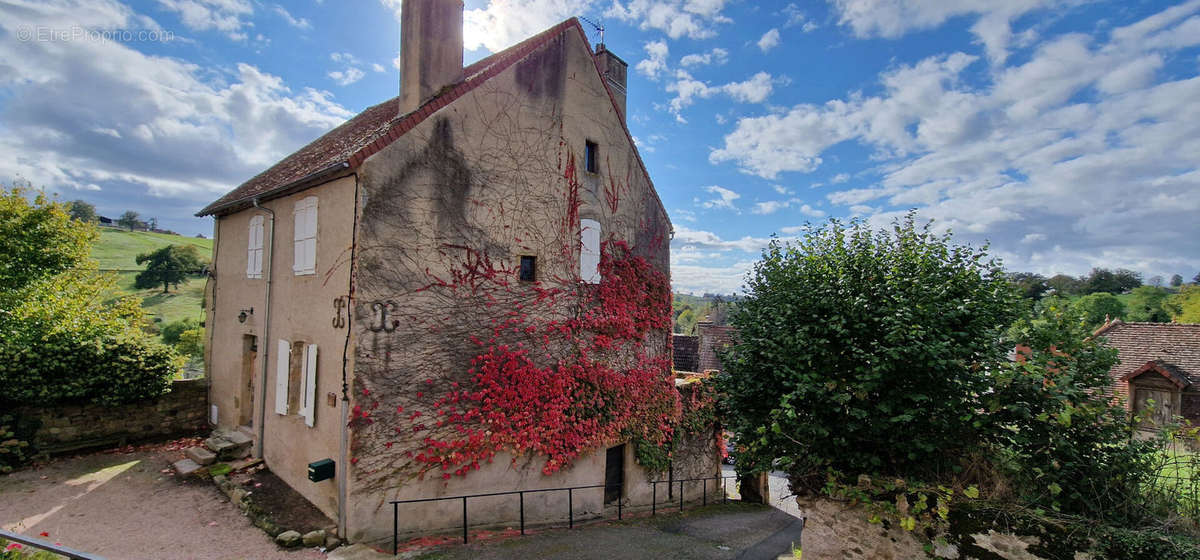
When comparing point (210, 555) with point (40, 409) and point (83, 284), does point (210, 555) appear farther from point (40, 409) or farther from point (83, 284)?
point (83, 284)

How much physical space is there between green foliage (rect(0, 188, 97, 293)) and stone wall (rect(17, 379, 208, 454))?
433 cm

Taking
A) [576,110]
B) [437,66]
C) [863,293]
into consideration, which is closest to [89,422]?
[437,66]

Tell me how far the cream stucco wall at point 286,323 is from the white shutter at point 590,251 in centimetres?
436

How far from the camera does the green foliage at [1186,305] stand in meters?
39.0

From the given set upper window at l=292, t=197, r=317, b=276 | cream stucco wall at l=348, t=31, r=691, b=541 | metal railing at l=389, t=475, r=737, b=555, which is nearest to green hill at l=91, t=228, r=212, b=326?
upper window at l=292, t=197, r=317, b=276

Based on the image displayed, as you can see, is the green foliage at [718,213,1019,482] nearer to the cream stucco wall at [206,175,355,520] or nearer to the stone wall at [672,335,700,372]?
the cream stucco wall at [206,175,355,520]

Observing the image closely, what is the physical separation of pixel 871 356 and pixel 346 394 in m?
7.51

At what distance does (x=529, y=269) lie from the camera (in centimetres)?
933

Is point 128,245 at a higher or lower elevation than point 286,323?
higher

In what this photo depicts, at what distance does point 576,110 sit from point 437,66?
2806mm

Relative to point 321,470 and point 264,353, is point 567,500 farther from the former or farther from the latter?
point 264,353

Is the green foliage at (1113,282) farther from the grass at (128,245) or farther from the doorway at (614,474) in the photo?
the grass at (128,245)

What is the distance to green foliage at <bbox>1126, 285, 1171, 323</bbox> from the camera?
154ft

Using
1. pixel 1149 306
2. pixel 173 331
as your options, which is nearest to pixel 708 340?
pixel 173 331
